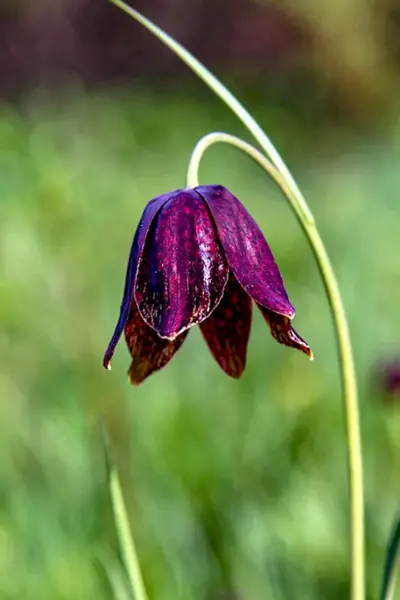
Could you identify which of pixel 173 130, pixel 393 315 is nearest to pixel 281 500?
pixel 393 315

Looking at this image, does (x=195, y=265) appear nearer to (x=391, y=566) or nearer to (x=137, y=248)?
(x=137, y=248)

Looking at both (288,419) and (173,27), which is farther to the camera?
(173,27)

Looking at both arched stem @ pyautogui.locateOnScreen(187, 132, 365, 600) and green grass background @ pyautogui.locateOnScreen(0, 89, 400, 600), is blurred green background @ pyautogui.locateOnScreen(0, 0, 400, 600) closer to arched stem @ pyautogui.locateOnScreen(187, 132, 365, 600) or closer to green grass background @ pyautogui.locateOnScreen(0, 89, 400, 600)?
green grass background @ pyautogui.locateOnScreen(0, 89, 400, 600)

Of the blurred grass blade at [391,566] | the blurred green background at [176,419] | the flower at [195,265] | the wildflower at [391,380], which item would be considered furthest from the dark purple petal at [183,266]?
the wildflower at [391,380]

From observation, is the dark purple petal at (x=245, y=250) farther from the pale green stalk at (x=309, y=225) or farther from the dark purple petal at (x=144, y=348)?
the dark purple petal at (x=144, y=348)

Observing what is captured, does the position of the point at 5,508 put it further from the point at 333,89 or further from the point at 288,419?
the point at 333,89
